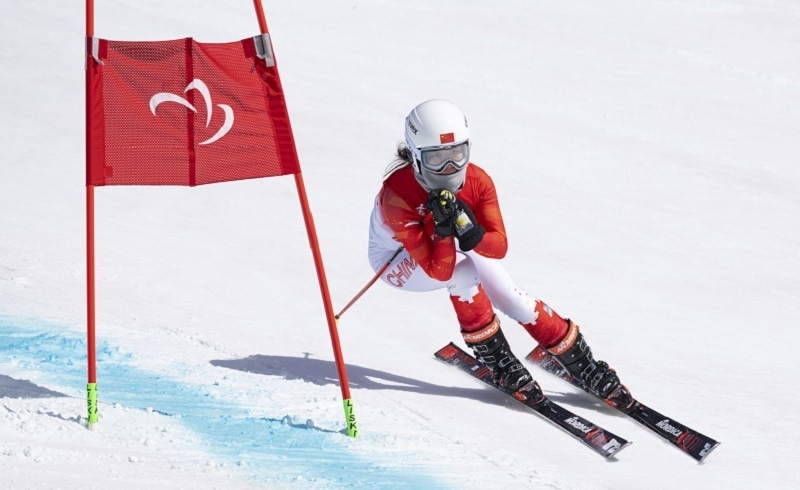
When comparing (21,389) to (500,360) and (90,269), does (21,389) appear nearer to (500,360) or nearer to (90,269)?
(90,269)

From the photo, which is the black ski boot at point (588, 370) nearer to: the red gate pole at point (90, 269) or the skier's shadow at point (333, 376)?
the skier's shadow at point (333, 376)

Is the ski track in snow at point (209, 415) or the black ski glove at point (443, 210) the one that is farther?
the black ski glove at point (443, 210)

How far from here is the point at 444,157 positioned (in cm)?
533

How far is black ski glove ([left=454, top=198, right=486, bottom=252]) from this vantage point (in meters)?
5.21

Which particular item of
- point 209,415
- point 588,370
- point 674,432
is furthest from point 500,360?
point 209,415

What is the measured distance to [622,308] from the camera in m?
7.77

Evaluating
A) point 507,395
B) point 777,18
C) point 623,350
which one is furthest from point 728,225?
point 777,18

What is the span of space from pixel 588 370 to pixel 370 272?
9.02 ft

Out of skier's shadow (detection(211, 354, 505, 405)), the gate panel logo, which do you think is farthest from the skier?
the gate panel logo

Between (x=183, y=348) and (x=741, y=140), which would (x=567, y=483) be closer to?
(x=183, y=348)

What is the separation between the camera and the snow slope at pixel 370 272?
4.88m

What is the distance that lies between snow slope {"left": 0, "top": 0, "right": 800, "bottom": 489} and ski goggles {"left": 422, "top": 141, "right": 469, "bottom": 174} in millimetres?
1358

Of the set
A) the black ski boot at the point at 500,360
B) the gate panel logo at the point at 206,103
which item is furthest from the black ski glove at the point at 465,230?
the gate panel logo at the point at 206,103

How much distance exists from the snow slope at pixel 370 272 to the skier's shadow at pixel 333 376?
2cm
